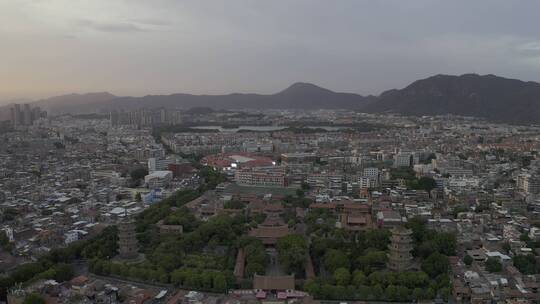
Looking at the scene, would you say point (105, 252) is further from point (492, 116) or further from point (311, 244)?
point (492, 116)

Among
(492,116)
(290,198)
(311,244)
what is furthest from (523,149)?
(492,116)

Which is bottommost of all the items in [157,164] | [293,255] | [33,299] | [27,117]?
[33,299]

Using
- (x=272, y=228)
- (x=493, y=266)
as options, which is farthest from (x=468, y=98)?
(x=493, y=266)

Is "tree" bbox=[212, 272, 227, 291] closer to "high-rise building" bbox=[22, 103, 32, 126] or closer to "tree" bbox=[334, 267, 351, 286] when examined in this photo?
"tree" bbox=[334, 267, 351, 286]

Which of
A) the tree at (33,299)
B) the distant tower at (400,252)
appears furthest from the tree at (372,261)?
the tree at (33,299)

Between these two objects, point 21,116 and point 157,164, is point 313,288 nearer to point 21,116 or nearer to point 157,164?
point 157,164

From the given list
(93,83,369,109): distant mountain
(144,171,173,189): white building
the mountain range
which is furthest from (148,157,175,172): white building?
(93,83,369,109): distant mountain

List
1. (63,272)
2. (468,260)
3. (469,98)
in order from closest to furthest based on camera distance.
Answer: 1. (63,272)
2. (468,260)
3. (469,98)
